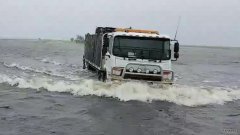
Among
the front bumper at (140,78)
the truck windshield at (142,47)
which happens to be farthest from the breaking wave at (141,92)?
the truck windshield at (142,47)

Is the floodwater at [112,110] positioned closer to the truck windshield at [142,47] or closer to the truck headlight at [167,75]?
the truck headlight at [167,75]

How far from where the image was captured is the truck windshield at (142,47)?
51.6 feet

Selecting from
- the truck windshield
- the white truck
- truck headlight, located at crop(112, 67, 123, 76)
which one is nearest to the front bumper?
the white truck

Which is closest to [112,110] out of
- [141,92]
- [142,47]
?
[141,92]

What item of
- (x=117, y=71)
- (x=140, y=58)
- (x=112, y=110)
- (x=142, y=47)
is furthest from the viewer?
(x=142, y=47)

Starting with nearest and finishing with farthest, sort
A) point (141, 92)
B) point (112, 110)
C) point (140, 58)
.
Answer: point (112, 110) → point (141, 92) → point (140, 58)

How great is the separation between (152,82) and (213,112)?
9.19 ft

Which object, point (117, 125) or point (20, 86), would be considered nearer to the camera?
point (117, 125)

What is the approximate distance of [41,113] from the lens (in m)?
12.0

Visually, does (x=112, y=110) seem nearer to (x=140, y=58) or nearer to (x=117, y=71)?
(x=117, y=71)

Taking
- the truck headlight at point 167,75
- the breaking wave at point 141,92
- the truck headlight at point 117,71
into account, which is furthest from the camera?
the truck headlight at point 167,75

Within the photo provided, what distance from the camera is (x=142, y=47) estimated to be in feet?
52.0

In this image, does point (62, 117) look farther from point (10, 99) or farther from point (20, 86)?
point (20, 86)

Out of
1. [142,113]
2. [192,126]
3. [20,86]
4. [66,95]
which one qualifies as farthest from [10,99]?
[192,126]
